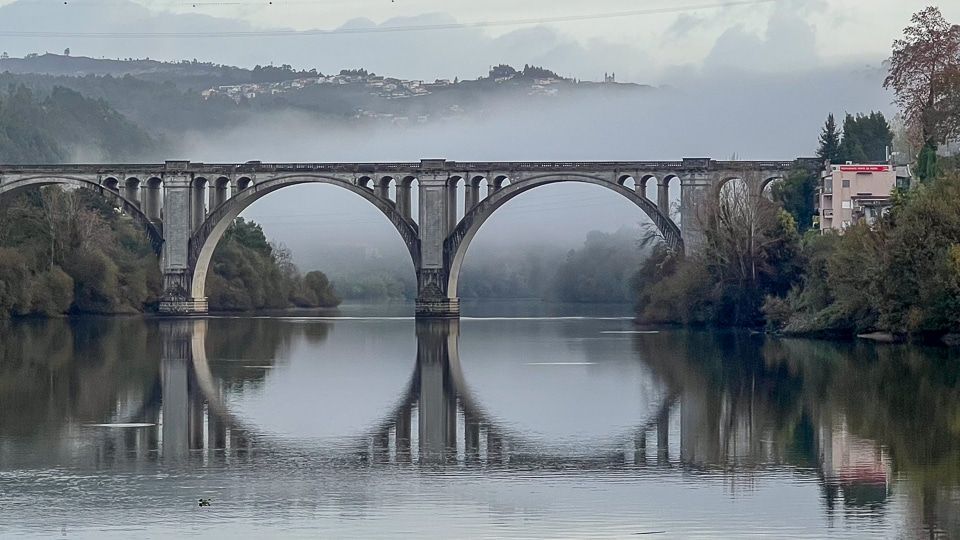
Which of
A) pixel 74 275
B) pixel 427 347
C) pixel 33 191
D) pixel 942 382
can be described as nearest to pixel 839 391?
pixel 942 382

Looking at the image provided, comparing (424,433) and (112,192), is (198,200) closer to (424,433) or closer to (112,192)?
(112,192)

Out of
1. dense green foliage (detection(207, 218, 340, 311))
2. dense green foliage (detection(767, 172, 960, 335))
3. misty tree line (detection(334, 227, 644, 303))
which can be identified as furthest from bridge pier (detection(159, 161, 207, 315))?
misty tree line (detection(334, 227, 644, 303))

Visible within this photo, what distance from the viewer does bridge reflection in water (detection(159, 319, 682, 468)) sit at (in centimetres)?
2817

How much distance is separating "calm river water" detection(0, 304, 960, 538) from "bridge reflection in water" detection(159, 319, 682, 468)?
0.09 metres

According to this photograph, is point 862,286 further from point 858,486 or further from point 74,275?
point 74,275

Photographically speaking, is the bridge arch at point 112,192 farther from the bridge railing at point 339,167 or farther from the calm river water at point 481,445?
the calm river water at point 481,445

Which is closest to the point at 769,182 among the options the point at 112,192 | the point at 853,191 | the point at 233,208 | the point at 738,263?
the point at 853,191

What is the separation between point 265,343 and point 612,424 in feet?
113

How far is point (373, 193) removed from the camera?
101375mm

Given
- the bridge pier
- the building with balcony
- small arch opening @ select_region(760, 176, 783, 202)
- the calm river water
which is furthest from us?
the bridge pier

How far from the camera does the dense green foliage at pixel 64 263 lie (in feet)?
298

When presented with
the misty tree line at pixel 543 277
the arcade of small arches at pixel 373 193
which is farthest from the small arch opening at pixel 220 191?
the misty tree line at pixel 543 277

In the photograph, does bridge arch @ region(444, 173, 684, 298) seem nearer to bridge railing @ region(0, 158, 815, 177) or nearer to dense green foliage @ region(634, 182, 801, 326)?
bridge railing @ region(0, 158, 815, 177)

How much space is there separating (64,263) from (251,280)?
22044 mm
